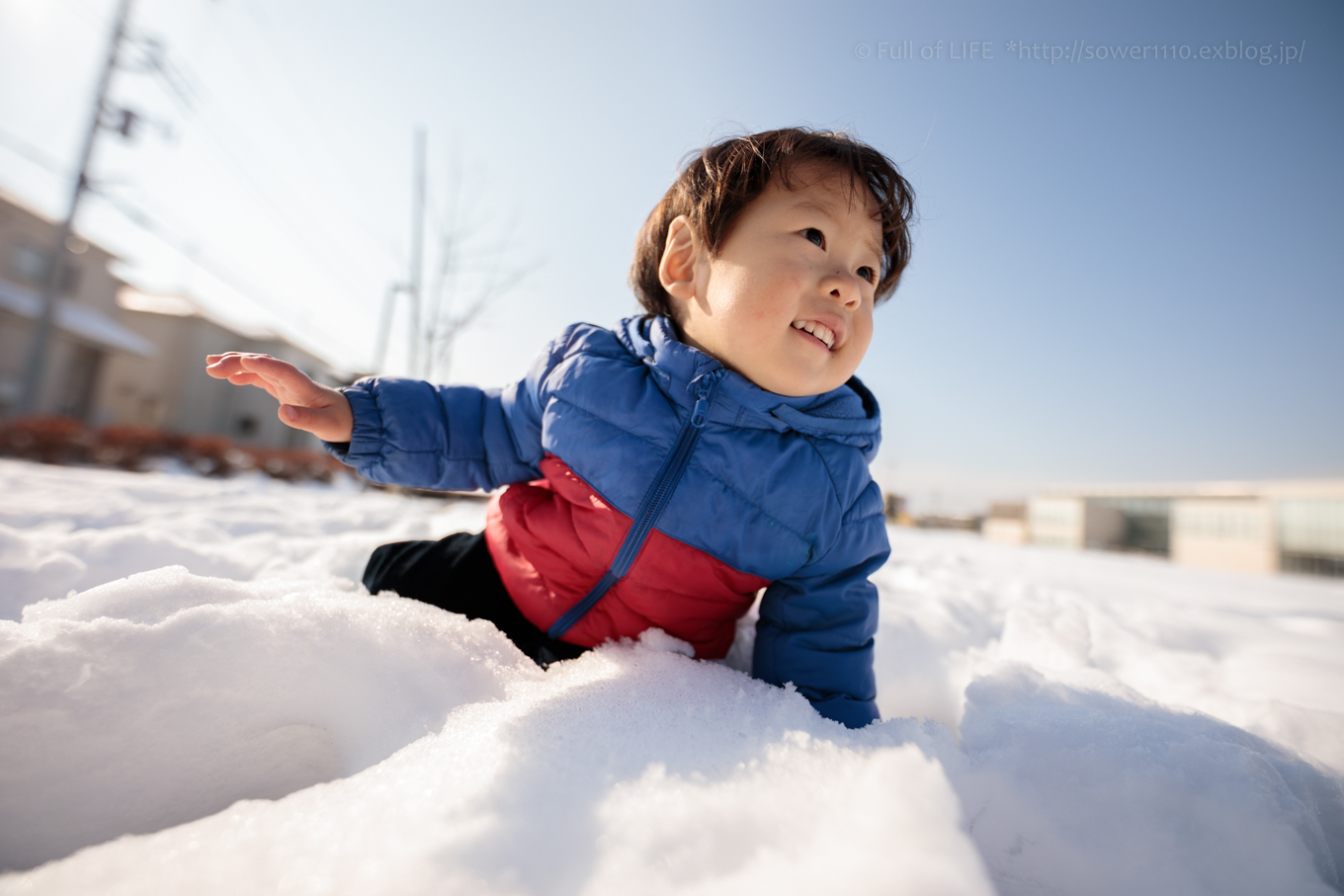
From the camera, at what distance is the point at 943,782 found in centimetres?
44

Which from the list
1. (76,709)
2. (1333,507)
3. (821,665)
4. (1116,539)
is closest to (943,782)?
(821,665)

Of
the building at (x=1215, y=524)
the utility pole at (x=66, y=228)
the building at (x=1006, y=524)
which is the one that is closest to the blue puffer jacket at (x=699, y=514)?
the utility pole at (x=66, y=228)

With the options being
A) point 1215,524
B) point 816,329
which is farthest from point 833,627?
point 1215,524

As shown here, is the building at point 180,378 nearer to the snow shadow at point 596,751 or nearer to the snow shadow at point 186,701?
the snow shadow at point 186,701

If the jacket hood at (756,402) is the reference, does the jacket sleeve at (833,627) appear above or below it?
below

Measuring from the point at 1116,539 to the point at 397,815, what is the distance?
98.6ft

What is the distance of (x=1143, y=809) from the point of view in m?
0.58

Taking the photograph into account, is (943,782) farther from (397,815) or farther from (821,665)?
(821,665)

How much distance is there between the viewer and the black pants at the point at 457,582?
1.12 m

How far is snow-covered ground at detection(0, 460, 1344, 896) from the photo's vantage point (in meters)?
0.41

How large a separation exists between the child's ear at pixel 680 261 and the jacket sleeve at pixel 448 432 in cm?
27

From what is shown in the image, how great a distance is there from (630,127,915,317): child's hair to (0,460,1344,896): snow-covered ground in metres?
0.83

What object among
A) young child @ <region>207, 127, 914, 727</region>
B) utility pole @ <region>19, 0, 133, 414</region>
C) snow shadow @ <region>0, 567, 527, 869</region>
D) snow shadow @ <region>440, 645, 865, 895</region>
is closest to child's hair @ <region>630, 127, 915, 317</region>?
young child @ <region>207, 127, 914, 727</region>

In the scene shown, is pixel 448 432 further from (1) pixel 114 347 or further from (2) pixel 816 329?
(1) pixel 114 347
